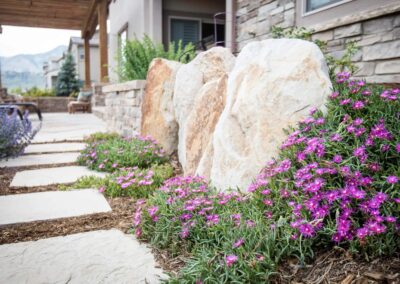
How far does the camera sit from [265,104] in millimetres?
2369

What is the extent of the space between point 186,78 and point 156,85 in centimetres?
71

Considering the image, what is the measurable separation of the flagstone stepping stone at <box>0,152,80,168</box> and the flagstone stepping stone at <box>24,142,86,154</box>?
35 centimetres

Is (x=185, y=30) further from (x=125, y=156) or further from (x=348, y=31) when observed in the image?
(x=125, y=156)

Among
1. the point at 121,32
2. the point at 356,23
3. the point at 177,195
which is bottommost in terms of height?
the point at 177,195

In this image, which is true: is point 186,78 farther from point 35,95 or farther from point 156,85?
point 35,95

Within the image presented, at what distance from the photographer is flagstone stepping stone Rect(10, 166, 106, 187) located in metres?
3.45

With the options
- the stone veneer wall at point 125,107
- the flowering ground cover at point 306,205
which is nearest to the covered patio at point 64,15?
the stone veneer wall at point 125,107

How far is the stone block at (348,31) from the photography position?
3709 mm

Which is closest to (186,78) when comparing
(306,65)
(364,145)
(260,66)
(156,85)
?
(156,85)

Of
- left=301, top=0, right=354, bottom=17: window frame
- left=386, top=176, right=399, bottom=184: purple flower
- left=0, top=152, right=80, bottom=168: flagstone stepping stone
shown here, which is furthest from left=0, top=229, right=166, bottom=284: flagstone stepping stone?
left=301, top=0, right=354, bottom=17: window frame

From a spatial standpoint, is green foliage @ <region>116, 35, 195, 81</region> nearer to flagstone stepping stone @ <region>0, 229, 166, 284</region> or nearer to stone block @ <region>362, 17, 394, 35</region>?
stone block @ <region>362, 17, 394, 35</region>

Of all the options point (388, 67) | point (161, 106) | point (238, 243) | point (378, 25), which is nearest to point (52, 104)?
point (161, 106)

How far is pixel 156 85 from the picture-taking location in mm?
4449

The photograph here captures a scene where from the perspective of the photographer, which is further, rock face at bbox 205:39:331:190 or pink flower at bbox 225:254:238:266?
rock face at bbox 205:39:331:190
